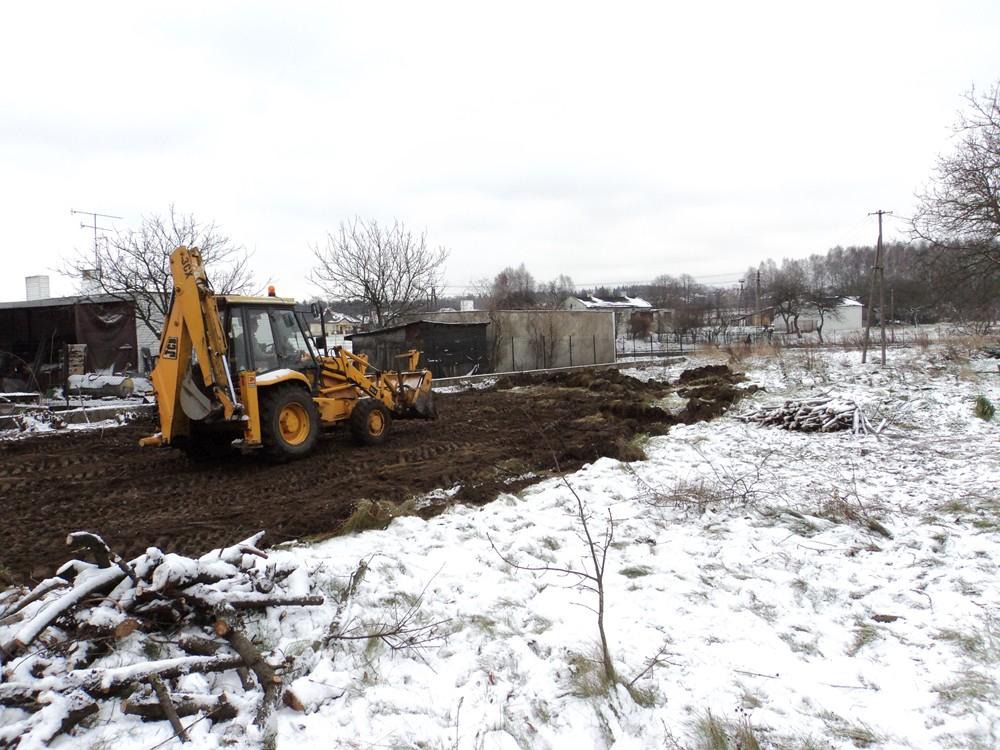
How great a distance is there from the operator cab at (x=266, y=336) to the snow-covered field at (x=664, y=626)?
435cm

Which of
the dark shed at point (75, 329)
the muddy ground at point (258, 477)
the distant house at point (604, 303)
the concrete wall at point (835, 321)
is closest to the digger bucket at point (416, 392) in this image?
the muddy ground at point (258, 477)

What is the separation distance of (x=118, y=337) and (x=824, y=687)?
80.5ft

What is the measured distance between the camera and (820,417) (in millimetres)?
10883

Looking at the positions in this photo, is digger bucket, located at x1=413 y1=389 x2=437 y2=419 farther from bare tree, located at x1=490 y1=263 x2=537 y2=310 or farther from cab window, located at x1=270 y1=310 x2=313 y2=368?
bare tree, located at x1=490 y1=263 x2=537 y2=310

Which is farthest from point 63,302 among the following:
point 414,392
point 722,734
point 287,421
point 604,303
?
point 604,303

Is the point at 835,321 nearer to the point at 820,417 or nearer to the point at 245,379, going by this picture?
the point at 820,417

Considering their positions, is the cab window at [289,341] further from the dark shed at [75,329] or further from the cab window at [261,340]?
the dark shed at [75,329]

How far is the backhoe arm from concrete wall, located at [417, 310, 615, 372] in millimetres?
19091

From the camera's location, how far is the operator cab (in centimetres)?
894

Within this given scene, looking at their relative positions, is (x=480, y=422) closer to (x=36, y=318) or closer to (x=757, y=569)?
(x=757, y=569)

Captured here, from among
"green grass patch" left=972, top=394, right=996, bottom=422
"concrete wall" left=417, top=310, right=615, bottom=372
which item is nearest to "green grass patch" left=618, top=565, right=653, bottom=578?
"green grass patch" left=972, top=394, right=996, bottom=422

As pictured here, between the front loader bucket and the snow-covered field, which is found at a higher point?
the front loader bucket

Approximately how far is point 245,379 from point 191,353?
824 mm

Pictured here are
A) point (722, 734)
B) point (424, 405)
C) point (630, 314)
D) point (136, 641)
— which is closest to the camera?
point (722, 734)
